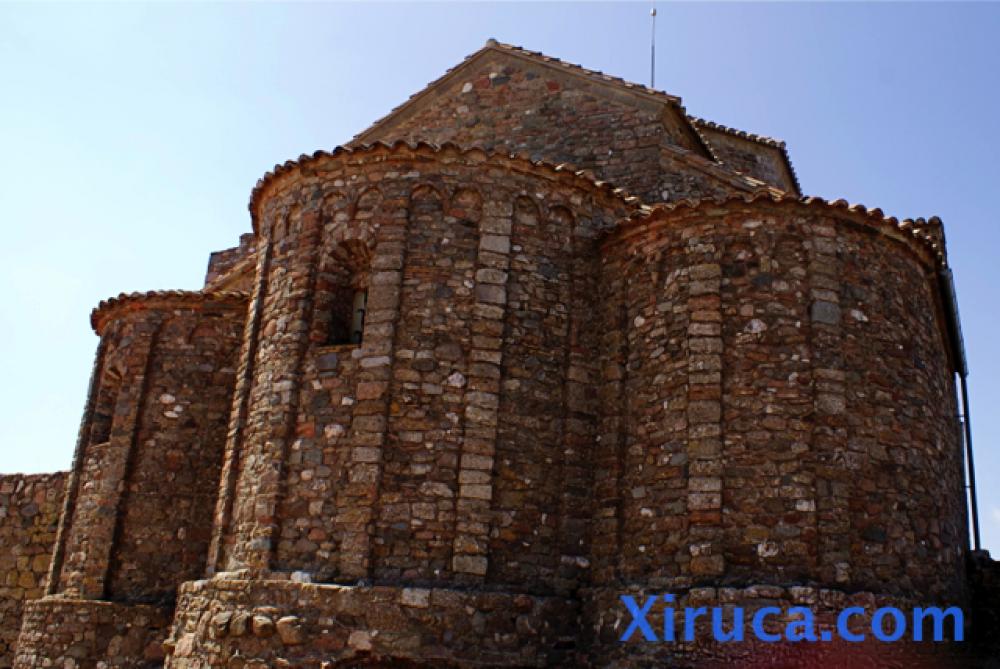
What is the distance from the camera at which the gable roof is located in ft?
42.4

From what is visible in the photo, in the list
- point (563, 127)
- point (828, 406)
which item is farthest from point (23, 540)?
point (828, 406)

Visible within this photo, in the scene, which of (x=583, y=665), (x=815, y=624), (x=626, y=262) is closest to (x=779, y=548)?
(x=815, y=624)

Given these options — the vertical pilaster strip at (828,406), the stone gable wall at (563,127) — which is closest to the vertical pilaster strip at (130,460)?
the stone gable wall at (563,127)

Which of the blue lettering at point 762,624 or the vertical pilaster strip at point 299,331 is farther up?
the vertical pilaster strip at point 299,331

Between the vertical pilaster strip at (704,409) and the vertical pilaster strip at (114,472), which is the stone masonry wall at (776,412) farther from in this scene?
the vertical pilaster strip at (114,472)

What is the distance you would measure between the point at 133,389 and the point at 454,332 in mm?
5369

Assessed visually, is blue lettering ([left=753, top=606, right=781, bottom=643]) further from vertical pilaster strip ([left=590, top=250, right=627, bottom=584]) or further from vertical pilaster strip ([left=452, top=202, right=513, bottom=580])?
vertical pilaster strip ([left=452, top=202, right=513, bottom=580])

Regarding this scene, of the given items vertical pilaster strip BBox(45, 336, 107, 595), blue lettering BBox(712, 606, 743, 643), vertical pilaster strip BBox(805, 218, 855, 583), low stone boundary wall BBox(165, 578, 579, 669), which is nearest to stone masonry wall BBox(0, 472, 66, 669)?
vertical pilaster strip BBox(45, 336, 107, 595)

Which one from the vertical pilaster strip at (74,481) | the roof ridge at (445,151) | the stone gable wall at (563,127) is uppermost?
the stone gable wall at (563,127)

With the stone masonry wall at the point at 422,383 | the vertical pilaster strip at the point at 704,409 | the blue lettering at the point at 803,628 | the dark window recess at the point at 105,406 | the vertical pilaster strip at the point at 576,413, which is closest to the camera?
the blue lettering at the point at 803,628

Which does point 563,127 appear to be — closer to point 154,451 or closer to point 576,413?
point 576,413

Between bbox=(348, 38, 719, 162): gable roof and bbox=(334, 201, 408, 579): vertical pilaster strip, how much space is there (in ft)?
13.9

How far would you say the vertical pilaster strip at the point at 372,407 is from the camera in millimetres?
9289

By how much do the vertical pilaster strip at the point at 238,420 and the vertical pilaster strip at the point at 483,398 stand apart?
102 inches
